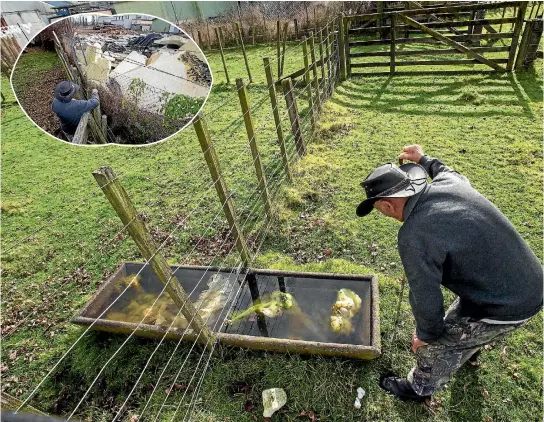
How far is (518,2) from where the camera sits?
28.7 ft

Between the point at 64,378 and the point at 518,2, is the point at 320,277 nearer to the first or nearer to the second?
the point at 64,378

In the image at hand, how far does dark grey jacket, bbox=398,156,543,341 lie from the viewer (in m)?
2.14

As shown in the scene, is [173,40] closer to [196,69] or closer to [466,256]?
[196,69]

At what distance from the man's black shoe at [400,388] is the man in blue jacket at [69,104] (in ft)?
10.2

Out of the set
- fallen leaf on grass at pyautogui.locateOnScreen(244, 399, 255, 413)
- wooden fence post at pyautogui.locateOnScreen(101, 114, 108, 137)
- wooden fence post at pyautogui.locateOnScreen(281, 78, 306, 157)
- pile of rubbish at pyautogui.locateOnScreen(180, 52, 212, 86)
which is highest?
pile of rubbish at pyautogui.locateOnScreen(180, 52, 212, 86)

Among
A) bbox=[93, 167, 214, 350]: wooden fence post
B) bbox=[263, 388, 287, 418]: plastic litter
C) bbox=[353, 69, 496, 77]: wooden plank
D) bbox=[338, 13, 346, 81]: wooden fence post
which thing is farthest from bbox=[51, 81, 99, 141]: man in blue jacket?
bbox=[353, 69, 496, 77]: wooden plank

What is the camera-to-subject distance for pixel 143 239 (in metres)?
2.50

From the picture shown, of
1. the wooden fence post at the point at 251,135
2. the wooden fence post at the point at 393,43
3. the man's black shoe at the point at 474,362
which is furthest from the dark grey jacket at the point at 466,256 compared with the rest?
the wooden fence post at the point at 393,43

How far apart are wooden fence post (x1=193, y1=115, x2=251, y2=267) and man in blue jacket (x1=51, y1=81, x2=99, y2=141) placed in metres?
1.05

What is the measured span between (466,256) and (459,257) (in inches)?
1.5

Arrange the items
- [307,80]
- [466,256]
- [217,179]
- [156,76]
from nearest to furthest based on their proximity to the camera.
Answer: [466,256] < [156,76] < [217,179] < [307,80]

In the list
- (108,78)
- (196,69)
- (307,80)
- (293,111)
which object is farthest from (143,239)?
(307,80)

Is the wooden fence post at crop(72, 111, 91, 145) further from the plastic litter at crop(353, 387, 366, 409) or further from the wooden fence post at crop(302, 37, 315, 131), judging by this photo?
the wooden fence post at crop(302, 37, 315, 131)

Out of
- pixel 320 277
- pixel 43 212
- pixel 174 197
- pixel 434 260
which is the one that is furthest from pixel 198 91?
pixel 43 212
